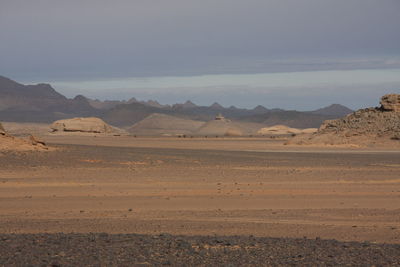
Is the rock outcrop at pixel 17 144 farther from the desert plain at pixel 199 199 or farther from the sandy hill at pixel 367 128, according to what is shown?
the sandy hill at pixel 367 128

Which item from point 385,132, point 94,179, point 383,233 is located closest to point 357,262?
point 383,233

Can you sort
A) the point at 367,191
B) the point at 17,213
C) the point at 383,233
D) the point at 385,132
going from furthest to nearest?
1. the point at 385,132
2. the point at 367,191
3. the point at 17,213
4. the point at 383,233

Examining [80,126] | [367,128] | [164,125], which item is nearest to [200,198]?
[367,128]

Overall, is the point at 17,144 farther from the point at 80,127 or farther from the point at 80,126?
the point at 80,126

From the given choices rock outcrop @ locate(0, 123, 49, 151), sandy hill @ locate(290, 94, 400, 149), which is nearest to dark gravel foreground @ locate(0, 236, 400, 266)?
rock outcrop @ locate(0, 123, 49, 151)

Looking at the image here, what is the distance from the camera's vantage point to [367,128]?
52.6 metres

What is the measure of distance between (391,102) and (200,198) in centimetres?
4159

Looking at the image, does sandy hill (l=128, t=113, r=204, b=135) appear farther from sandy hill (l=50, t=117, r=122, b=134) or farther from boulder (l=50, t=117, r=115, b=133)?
boulder (l=50, t=117, r=115, b=133)

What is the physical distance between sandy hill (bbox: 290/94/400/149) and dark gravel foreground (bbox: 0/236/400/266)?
4091 cm

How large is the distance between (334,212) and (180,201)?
3694mm

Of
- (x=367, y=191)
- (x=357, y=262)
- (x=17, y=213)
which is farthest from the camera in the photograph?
(x=367, y=191)

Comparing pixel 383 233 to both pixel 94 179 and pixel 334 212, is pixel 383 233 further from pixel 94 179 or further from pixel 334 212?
pixel 94 179

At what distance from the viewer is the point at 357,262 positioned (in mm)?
7871

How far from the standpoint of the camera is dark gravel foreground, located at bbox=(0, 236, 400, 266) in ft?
25.7
